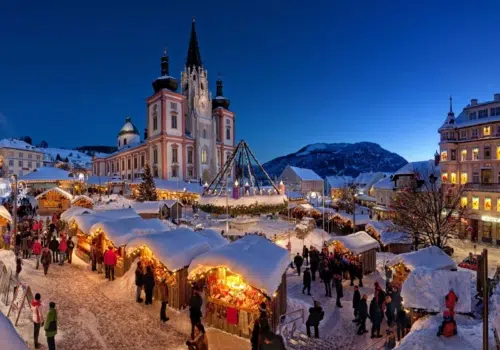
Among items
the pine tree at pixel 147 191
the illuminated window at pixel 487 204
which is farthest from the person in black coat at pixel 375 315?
the pine tree at pixel 147 191

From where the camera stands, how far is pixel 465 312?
940 centimetres

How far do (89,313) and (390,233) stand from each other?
68.6 ft

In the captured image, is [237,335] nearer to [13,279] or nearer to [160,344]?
[160,344]

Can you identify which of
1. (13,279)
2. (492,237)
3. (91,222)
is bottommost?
(492,237)

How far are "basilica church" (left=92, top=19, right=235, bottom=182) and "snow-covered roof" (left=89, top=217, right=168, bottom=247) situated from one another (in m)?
43.7

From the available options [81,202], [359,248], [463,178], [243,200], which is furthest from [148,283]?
[463,178]

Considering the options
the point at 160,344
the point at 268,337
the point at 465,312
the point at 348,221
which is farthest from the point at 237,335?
the point at 348,221

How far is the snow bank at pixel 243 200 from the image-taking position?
682 inches

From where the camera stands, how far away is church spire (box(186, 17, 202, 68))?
67938mm

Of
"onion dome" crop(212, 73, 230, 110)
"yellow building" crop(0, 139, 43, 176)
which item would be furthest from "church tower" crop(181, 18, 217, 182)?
"yellow building" crop(0, 139, 43, 176)

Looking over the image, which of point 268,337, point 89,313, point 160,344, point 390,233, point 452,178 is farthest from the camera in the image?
point 452,178

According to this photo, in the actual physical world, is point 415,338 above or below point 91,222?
A: below

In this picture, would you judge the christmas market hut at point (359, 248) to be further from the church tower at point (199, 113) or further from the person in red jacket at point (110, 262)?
the church tower at point (199, 113)

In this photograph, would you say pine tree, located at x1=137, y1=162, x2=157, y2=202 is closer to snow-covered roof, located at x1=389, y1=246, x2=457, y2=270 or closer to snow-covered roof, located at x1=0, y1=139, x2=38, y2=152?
snow-covered roof, located at x1=389, y1=246, x2=457, y2=270
